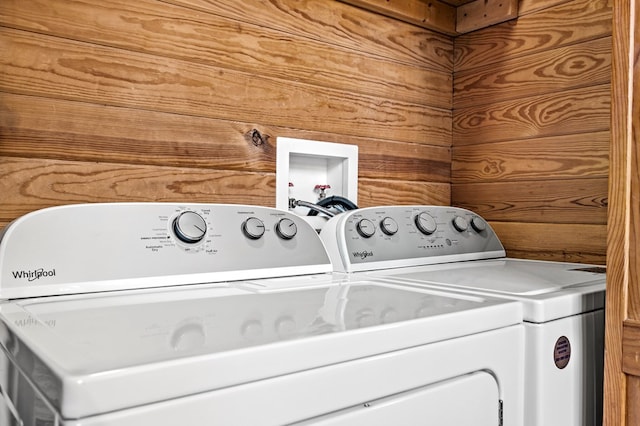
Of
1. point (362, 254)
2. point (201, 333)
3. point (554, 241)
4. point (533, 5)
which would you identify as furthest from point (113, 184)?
point (533, 5)

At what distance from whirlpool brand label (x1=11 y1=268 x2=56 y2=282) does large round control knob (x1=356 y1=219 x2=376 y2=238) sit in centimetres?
72

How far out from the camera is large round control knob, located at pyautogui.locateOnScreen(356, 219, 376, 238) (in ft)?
4.48

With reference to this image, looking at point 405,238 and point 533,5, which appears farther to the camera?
point 533,5

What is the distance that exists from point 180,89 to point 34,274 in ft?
2.01

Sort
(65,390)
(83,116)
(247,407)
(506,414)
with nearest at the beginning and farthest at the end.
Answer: (65,390)
(247,407)
(506,414)
(83,116)

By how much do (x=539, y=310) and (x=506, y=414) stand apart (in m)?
0.18

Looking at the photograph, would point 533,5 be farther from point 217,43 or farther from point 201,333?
point 201,333

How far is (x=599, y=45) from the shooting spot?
155 centimetres

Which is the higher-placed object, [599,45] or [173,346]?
[599,45]

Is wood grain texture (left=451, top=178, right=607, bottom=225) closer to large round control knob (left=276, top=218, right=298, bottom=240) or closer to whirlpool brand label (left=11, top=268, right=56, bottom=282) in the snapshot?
large round control knob (left=276, top=218, right=298, bottom=240)

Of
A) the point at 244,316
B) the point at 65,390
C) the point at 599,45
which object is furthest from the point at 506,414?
the point at 599,45

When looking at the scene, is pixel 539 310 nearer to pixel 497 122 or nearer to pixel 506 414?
pixel 506 414

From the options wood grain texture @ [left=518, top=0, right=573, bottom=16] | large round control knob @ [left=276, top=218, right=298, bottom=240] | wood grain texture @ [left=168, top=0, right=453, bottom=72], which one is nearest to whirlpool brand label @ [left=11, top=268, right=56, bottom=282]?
large round control knob @ [left=276, top=218, right=298, bottom=240]

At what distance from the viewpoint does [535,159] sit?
1.71 metres
